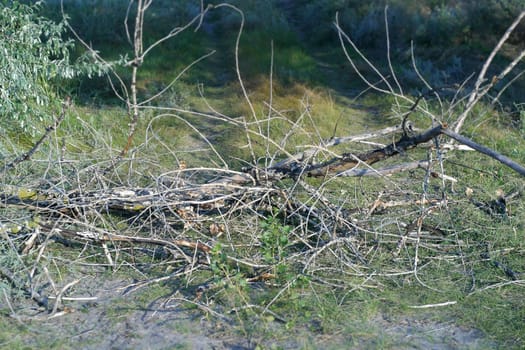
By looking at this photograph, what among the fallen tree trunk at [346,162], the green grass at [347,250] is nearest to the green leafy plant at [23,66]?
the green grass at [347,250]

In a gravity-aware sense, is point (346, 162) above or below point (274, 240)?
above

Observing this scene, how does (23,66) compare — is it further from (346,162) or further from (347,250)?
(347,250)

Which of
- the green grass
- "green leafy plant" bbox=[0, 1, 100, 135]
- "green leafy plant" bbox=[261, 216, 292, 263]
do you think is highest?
"green leafy plant" bbox=[0, 1, 100, 135]

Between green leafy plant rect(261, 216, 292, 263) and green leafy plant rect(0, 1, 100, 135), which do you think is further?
green leafy plant rect(0, 1, 100, 135)

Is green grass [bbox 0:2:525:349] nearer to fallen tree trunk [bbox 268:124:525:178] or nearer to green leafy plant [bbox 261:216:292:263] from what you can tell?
green leafy plant [bbox 261:216:292:263]

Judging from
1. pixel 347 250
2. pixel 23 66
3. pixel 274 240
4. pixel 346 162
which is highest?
pixel 23 66

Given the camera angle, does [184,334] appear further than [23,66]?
No

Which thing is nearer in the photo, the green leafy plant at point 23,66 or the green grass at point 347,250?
the green grass at point 347,250

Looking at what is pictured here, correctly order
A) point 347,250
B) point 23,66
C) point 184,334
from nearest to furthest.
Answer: point 184,334 → point 347,250 → point 23,66

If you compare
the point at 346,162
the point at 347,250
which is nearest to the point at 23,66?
the point at 346,162

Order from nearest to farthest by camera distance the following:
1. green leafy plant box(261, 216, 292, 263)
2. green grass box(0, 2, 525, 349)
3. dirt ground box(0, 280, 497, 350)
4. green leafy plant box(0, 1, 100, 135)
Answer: dirt ground box(0, 280, 497, 350) < green grass box(0, 2, 525, 349) < green leafy plant box(261, 216, 292, 263) < green leafy plant box(0, 1, 100, 135)

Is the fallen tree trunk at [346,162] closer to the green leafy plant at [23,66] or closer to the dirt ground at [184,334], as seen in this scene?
the dirt ground at [184,334]

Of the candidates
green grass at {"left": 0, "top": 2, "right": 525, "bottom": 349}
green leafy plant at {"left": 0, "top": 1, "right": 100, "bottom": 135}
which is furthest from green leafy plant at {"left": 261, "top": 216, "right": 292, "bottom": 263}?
green leafy plant at {"left": 0, "top": 1, "right": 100, "bottom": 135}

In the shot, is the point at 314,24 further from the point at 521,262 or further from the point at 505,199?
the point at 521,262
